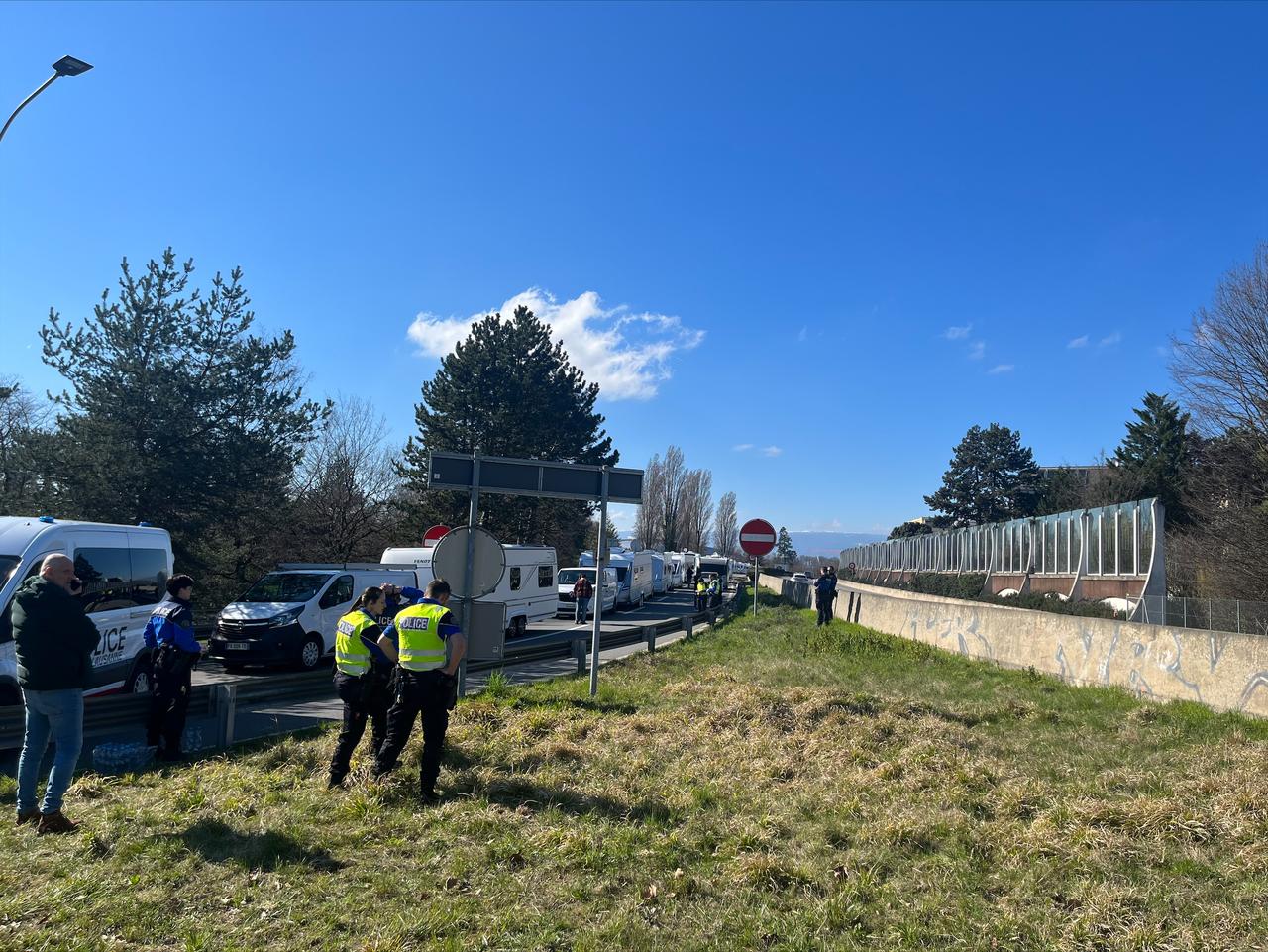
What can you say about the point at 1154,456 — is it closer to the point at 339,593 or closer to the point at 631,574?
the point at 631,574

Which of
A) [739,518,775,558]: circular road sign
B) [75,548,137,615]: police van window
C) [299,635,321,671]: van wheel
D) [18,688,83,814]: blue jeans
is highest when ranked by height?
[739,518,775,558]: circular road sign

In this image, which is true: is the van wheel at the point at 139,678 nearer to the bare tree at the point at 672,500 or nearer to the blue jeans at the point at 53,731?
the blue jeans at the point at 53,731

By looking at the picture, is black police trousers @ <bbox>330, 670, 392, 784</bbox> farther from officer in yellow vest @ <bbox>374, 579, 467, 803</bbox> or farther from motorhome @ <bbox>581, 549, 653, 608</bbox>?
motorhome @ <bbox>581, 549, 653, 608</bbox>

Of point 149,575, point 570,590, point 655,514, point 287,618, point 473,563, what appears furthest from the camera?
point 655,514

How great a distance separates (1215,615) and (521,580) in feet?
54.8

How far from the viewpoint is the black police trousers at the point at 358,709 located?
23.0 feet

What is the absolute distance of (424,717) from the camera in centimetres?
686

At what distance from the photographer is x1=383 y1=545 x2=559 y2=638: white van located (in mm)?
21844

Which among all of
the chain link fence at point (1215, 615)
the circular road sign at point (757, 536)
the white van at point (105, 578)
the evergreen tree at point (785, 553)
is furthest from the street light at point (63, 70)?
the evergreen tree at point (785, 553)

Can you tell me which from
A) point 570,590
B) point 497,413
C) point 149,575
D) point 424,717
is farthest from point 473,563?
point 497,413

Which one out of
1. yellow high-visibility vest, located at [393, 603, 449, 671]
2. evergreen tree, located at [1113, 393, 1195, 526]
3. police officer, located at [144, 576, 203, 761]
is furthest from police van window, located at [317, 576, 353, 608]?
evergreen tree, located at [1113, 393, 1195, 526]

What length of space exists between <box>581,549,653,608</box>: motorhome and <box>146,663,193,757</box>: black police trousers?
27294mm

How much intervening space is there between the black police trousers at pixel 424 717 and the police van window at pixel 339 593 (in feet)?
32.0

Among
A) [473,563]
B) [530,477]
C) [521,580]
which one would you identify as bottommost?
[521,580]
